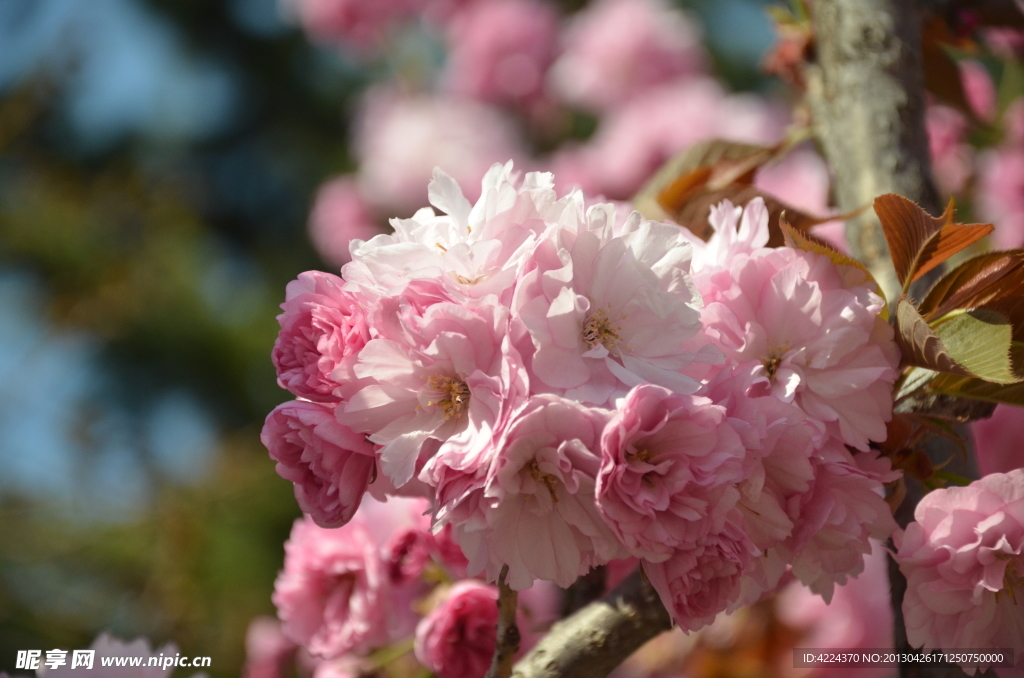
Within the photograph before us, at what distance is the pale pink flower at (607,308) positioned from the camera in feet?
1.36

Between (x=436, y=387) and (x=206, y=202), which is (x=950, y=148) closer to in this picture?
(x=436, y=387)

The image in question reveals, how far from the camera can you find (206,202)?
471 centimetres

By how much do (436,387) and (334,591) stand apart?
0.35 metres

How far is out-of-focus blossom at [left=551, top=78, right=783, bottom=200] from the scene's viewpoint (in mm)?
1775

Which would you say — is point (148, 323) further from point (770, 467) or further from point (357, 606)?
point (770, 467)

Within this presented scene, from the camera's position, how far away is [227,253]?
5305mm

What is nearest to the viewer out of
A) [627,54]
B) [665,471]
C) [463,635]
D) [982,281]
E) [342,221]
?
[665,471]

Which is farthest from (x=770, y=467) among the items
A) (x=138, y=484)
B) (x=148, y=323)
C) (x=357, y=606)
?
(x=148, y=323)

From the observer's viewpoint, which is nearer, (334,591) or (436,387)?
(436,387)

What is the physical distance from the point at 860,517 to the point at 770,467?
2.7 inches

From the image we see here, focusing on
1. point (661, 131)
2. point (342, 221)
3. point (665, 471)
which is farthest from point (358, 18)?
point (665, 471)

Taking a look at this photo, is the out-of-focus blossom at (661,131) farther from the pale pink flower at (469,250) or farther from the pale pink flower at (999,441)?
the pale pink flower at (469,250)

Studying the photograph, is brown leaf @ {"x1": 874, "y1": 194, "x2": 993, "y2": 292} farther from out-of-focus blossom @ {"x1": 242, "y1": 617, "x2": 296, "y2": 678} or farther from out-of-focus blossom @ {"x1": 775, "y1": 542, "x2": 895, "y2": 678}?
out-of-focus blossom @ {"x1": 242, "y1": 617, "x2": 296, "y2": 678}

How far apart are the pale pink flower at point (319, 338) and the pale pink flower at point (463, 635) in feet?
0.81
